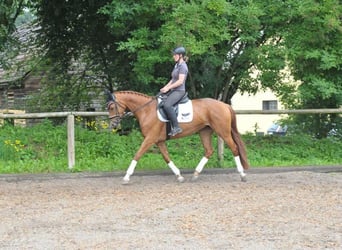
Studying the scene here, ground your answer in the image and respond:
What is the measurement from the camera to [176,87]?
34.8 feet

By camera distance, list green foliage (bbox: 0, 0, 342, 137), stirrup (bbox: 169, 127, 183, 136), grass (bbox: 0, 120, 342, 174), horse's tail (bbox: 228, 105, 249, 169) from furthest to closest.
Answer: grass (bbox: 0, 120, 342, 174) < green foliage (bbox: 0, 0, 342, 137) < horse's tail (bbox: 228, 105, 249, 169) < stirrup (bbox: 169, 127, 183, 136)

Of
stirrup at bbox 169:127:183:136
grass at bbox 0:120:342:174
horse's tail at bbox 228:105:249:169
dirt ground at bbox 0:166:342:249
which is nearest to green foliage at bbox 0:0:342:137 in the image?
grass at bbox 0:120:342:174

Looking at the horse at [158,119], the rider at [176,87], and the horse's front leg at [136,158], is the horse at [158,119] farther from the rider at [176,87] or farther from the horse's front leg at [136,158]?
the rider at [176,87]

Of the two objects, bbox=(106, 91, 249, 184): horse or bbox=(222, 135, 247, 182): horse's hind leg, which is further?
bbox=(222, 135, 247, 182): horse's hind leg

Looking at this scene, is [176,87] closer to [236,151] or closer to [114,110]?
[114,110]

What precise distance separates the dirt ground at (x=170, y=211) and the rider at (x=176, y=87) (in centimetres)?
113

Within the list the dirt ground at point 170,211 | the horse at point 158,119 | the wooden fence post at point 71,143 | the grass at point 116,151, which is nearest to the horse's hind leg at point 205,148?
the horse at point 158,119

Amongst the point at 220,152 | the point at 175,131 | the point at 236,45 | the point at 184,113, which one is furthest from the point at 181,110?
the point at 236,45

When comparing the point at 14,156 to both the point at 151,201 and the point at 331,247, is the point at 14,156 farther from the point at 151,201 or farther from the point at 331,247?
the point at 331,247

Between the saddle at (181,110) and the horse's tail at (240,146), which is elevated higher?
the saddle at (181,110)

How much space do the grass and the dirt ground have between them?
24.9 inches

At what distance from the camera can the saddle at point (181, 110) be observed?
10828 millimetres

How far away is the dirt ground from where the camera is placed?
6621 millimetres

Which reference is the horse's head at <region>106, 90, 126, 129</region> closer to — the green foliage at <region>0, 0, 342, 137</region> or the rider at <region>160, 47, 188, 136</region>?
the rider at <region>160, 47, 188, 136</region>
